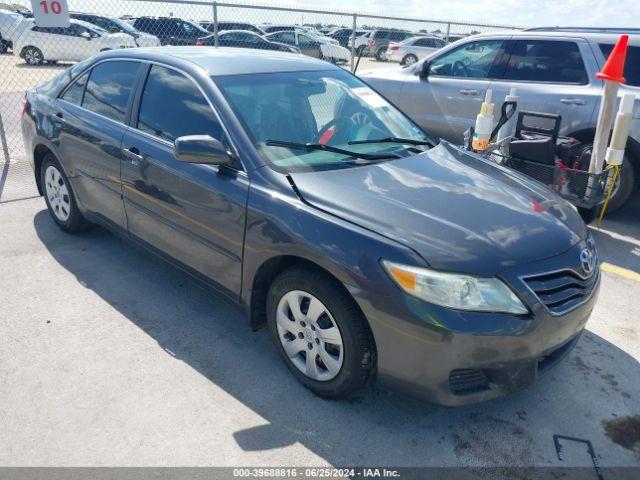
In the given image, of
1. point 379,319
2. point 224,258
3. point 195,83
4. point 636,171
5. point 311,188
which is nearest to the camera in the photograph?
point 379,319

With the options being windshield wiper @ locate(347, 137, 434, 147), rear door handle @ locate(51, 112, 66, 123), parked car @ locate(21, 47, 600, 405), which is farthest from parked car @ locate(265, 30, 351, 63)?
windshield wiper @ locate(347, 137, 434, 147)

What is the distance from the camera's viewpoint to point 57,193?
181 inches

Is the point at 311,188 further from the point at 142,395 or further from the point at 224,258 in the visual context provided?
the point at 142,395

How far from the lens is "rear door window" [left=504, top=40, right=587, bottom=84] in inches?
230

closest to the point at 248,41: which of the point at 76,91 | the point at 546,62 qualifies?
the point at 546,62

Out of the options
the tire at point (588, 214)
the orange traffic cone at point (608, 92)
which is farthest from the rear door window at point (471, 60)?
the tire at point (588, 214)

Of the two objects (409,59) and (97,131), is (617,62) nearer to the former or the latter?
(97,131)

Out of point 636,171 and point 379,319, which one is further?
point 636,171

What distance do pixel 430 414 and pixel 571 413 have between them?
0.75 meters

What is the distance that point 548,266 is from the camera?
8.11ft

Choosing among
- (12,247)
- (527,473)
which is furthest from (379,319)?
(12,247)

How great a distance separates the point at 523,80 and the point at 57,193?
16.9ft

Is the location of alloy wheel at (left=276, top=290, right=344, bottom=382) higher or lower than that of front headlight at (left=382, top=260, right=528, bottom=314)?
lower

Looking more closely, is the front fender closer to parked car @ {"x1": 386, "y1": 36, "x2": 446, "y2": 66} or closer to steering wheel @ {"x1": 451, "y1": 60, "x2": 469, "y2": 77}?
steering wheel @ {"x1": 451, "y1": 60, "x2": 469, "y2": 77}
